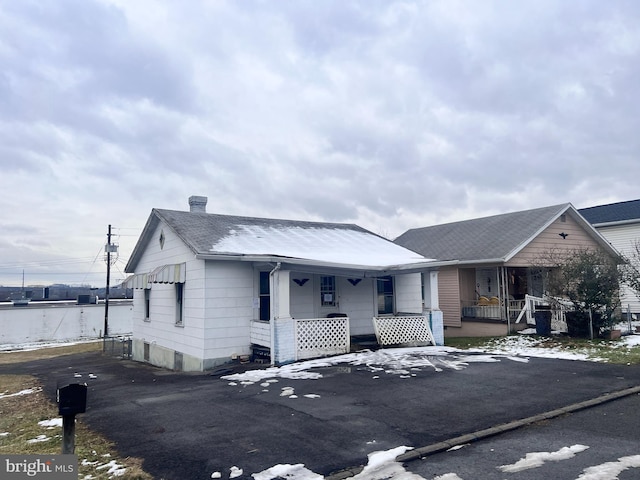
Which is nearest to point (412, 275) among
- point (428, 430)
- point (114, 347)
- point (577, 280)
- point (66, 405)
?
point (577, 280)

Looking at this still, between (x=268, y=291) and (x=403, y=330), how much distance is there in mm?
4602

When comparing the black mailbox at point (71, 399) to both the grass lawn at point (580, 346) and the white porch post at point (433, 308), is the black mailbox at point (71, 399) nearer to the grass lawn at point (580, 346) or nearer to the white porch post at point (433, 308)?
the grass lawn at point (580, 346)

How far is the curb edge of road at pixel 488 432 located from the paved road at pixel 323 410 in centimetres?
16

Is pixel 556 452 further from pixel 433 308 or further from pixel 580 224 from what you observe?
pixel 580 224

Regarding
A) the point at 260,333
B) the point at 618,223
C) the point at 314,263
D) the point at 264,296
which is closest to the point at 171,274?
the point at 264,296

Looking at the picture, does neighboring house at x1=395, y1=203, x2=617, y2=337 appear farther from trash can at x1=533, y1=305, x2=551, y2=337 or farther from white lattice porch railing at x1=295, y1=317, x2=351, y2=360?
white lattice porch railing at x1=295, y1=317, x2=351, y2=360

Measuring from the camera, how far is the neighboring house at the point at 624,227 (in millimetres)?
25533

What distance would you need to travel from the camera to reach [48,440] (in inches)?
272

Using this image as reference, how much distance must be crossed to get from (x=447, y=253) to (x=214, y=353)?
1357cm

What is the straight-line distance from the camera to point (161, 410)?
8.54m

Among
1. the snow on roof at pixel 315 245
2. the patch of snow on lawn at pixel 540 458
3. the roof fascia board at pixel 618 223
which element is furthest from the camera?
the roof fascia board at pixel 618 223

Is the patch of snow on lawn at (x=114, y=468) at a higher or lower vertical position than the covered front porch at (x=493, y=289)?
lower

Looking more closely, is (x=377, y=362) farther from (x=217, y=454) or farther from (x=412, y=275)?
(x=217, y=454)

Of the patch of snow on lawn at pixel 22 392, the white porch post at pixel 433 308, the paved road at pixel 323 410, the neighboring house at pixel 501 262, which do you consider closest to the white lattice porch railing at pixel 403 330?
the white porch post at pixel 433 308
